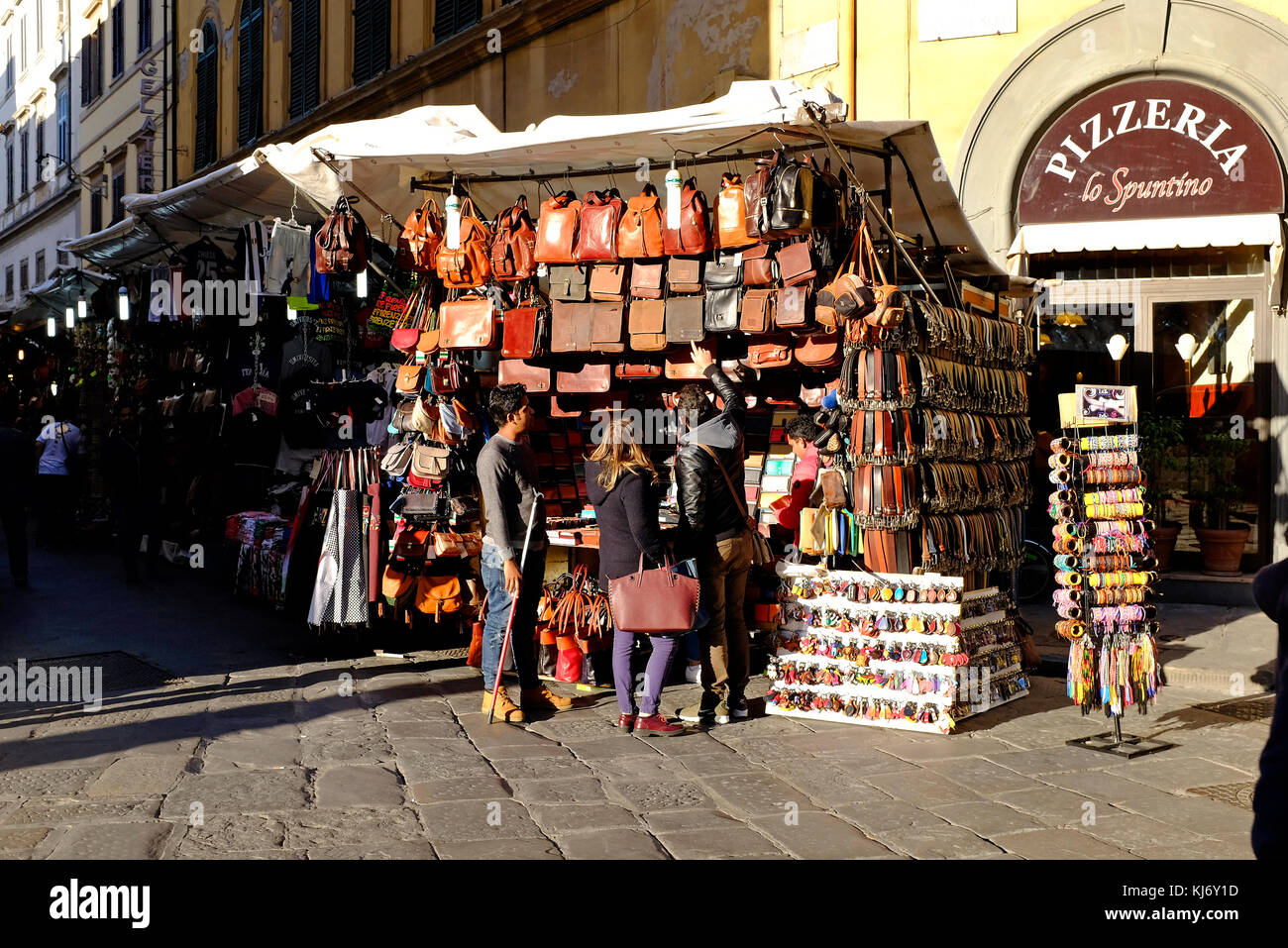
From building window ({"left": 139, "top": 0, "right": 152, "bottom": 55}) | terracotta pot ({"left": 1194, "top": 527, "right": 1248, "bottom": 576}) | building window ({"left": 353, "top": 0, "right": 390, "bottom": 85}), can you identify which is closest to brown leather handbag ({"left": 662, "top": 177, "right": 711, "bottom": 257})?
terracotta pot ({"left": 1194, "top": 527, "right": 1248, "bottom": 576})

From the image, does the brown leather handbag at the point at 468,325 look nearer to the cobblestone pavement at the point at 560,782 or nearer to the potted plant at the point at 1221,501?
the cobblestone pavement at the point at 560,782

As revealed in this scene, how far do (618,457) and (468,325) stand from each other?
1.99m

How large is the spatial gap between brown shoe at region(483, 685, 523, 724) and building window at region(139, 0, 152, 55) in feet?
85.8

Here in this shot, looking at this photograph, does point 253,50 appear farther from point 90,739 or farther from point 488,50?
point 90,739

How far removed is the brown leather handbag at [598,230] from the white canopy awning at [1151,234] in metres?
4.34

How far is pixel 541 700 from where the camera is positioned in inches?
268

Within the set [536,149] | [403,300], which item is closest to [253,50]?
[403,300]

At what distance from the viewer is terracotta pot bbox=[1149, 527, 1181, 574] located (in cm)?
1071

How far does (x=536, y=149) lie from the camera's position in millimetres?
7000

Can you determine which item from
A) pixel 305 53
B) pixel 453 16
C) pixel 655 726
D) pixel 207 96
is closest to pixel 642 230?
pixel 655 726

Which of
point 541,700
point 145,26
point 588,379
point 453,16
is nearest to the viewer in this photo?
point 541,700

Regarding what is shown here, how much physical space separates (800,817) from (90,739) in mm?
3564

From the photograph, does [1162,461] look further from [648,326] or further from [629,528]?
[629,528]

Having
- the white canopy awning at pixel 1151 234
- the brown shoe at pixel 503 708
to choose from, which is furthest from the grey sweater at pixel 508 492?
the white canopy awning at pixel 1151 234
